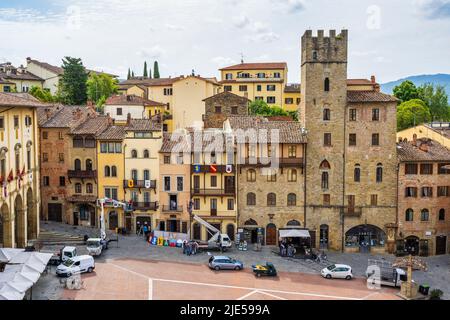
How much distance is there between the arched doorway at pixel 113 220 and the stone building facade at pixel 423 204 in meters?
31.8

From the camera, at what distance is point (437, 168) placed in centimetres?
5562

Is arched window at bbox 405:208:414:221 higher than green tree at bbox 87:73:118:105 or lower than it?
lower

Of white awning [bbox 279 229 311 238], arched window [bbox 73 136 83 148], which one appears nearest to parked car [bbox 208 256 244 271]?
white awning [bbox 279 229 311 238]

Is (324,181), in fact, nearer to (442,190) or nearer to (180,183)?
(442,190)

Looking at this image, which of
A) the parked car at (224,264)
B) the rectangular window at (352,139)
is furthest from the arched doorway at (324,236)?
the parked car at (224,264)

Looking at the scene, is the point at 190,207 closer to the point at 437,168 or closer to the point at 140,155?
the point at 140,155

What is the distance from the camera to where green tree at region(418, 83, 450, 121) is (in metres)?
103

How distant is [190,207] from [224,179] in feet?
16.0

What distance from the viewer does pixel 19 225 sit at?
50094 mm

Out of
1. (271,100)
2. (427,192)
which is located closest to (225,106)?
(271,100)

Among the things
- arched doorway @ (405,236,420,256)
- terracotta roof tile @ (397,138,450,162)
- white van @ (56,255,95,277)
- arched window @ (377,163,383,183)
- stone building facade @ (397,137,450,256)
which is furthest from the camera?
arched window @ (377,163,383,183)

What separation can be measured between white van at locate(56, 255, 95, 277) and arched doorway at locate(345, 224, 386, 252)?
28.9 m

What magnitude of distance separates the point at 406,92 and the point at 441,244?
52584 mm

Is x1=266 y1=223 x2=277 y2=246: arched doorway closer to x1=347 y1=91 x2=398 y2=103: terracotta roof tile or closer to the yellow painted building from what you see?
x1=347 y1=91 x2=398 y2=103: terracotta roof tile
